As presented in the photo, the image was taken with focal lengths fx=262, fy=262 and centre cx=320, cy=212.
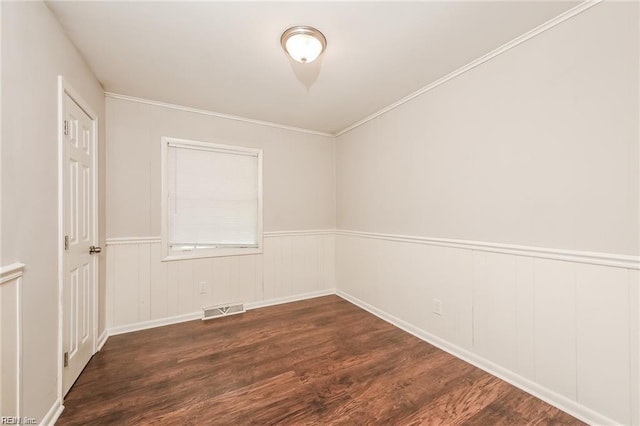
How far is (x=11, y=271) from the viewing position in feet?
4.00

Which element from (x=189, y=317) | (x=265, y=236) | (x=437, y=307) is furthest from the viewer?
(x=265, y=236)

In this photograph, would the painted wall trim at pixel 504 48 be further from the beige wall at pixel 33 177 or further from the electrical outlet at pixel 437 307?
the beige wall at pixel 33 177

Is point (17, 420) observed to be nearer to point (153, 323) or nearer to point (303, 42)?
point (153, 323)

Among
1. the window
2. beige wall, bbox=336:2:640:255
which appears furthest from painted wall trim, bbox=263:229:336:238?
beige wall, bbox=336:2:640:255

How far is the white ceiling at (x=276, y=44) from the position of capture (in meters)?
1.66

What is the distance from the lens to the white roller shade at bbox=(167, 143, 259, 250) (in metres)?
3.15

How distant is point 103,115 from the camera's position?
2.69m

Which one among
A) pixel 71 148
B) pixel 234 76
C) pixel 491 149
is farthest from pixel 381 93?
pixel 71 148

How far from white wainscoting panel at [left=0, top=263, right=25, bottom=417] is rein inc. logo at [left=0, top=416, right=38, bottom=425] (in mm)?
13

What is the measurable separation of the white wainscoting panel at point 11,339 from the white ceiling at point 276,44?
5.43ft

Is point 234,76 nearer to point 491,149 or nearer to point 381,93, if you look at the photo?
point 381,93

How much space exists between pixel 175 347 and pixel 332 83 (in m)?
2.99

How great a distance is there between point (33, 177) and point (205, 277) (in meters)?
2.07

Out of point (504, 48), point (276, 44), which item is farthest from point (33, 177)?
point (504, 48)
